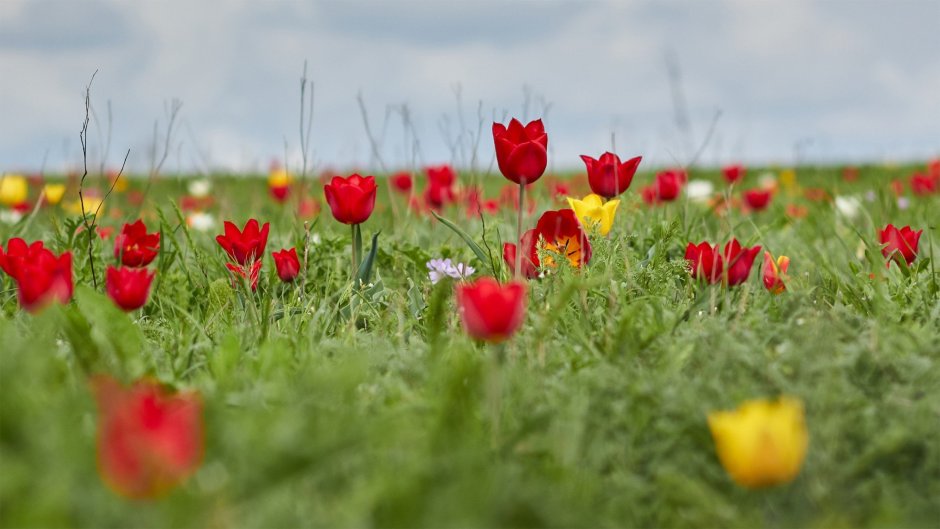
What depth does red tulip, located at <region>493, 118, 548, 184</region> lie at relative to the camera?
223cm

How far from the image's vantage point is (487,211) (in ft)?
13.7

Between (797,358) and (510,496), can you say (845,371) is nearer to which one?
(797,358)

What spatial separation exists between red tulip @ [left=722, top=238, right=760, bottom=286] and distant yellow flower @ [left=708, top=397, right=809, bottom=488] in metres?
1.04

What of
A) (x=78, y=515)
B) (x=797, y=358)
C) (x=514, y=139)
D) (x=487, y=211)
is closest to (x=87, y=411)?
(x=78, y=515)

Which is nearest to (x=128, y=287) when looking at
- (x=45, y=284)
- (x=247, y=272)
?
(x=45, y=284)

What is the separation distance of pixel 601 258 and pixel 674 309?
238 millimetres

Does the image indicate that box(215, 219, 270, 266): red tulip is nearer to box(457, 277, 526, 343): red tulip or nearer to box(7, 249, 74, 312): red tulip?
box(7, 249, 74, 312): red tulip

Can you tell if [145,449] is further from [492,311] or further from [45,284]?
[45,284]

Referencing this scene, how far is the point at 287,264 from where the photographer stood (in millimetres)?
2648

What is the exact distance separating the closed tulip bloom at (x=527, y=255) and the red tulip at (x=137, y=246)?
3.50 ft

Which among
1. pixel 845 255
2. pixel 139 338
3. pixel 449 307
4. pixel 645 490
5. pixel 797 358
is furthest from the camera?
pixel 845 255

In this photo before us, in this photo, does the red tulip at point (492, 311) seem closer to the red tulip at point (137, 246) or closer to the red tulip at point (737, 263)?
the red tulip at point (737, 263)

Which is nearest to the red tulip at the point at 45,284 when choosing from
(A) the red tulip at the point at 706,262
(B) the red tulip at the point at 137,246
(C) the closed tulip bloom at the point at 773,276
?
(B) the red tulip at the point at 137,246

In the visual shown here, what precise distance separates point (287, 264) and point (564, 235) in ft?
2.51
